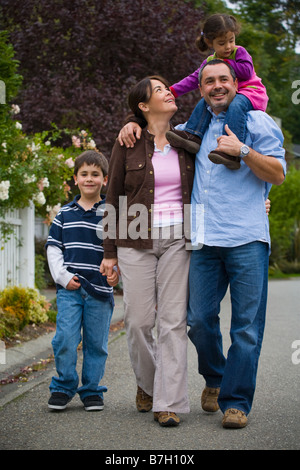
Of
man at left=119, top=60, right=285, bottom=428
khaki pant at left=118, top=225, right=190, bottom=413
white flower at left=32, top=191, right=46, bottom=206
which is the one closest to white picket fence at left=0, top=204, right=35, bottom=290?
white flower at left=32, top=191, right=46, bottom=206

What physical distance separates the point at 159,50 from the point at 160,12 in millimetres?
797

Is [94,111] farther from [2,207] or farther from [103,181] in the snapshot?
[103,181]

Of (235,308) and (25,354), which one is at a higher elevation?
(235,308)

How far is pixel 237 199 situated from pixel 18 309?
4476mm

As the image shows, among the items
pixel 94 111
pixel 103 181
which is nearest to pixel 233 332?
pixel 103 181

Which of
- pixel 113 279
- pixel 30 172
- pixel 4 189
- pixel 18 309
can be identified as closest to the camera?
pixel 113 279

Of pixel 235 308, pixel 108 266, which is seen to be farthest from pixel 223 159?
pixel 108 266

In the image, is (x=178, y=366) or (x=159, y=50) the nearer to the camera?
(x=178, y=366)

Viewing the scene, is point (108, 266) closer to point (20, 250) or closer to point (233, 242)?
point (233, 242)

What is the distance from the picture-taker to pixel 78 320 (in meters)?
4.86

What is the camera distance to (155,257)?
448cm
